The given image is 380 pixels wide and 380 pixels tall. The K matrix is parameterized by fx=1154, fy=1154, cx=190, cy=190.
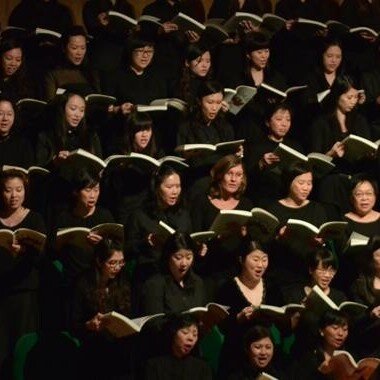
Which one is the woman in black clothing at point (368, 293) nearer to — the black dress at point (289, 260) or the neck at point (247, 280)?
the black dress at point (289, 260)

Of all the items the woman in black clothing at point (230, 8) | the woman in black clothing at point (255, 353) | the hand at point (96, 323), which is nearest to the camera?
the hand at point (96, 323)

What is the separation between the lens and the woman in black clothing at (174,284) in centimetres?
429

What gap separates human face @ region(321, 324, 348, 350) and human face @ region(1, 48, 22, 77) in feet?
6.12

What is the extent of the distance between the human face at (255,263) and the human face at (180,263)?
247 mm

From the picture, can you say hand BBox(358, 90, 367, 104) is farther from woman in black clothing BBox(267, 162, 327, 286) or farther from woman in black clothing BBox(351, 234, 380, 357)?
woman in black clothing BBox(351, 234, 380, 357)

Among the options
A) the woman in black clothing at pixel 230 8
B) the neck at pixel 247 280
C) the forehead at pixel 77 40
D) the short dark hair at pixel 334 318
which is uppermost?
the woman in black clothing at pixel 230 8

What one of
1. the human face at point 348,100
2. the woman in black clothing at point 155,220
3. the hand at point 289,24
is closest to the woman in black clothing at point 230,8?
the hand at point 289,24

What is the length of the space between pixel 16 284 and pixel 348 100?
6.39 feet

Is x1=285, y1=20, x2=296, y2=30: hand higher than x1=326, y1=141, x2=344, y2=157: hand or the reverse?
higher

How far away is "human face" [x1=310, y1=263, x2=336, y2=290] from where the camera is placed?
4.58 m

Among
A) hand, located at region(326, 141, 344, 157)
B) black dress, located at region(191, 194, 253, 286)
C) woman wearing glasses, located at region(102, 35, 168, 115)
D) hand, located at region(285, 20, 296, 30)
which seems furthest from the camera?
hand, located at region(285, 20, 296, 30)

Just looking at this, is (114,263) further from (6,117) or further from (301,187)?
(301,187)

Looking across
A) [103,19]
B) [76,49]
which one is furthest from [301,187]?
[103,19]

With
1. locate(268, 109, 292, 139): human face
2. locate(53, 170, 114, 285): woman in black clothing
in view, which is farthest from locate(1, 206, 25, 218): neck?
locate(268, 109, 292, 139): human face
